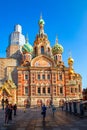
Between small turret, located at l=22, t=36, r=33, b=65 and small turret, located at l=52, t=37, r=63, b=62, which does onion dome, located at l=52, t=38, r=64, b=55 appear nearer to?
small turret, located at l=52, t=37, r=63, b=62

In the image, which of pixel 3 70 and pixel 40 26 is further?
pixel 40 26

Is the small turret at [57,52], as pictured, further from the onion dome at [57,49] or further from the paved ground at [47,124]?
the paved ground at [47,124]

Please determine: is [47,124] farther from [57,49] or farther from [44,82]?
[57,49]

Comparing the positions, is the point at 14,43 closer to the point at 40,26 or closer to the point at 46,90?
the point at 40,26

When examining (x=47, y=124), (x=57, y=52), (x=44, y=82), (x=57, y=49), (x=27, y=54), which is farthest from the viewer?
(x=57, y=49)

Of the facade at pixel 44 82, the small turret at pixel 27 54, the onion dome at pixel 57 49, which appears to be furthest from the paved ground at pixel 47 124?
→ the onion dome at pixel 57 49

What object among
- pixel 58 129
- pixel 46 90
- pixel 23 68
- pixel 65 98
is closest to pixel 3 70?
pixel 23 68

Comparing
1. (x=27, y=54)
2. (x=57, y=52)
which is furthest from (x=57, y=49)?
(x=27, y=54)

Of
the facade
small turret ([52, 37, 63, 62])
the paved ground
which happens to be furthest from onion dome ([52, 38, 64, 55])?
the paved ground

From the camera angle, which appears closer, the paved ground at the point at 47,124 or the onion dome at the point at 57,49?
the paved ground at the point at 47,124

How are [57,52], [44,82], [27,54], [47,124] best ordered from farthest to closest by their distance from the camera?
[57,52]
[27,54]
[44,82]
[47,124]

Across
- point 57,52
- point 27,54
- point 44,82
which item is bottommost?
point 44,82

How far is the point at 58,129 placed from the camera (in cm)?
1734

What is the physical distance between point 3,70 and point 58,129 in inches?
2293
